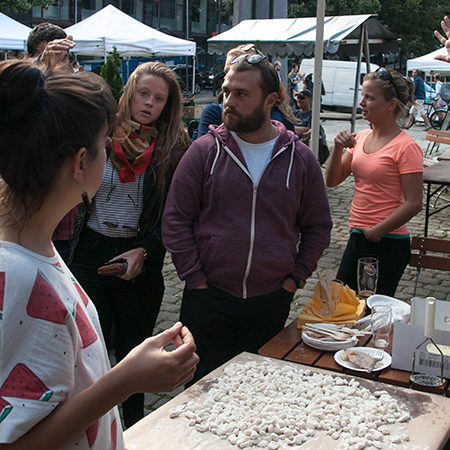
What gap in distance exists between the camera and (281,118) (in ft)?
13.6

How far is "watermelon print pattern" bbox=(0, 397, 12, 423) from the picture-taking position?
1138 millimetres

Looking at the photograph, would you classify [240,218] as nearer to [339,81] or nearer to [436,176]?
[436,176]

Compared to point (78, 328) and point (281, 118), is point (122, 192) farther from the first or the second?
point (78, 328)

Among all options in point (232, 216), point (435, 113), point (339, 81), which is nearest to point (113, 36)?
point (339, 81)

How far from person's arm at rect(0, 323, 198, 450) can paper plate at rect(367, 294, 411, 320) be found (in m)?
1.90

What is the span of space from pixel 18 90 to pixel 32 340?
1.60 feet

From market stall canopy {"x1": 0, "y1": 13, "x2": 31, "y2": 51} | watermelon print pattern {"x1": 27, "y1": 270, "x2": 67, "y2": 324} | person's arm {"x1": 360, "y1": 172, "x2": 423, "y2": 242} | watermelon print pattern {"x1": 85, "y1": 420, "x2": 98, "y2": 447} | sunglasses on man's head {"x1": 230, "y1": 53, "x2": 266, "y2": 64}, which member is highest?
market stall canopy {"x1": 0, "y1": 13, "x2": 31, "y2": 51}

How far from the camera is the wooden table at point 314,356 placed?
8.09 ft

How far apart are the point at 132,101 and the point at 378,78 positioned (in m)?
1.50

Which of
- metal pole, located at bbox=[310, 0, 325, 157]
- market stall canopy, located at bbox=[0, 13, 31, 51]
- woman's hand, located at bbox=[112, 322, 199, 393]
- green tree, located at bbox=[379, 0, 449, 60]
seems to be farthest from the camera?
green tree, located at bbox=[379, 0, 449, 60]

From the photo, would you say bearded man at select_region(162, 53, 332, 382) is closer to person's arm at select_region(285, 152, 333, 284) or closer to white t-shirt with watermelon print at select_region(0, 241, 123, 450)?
person's arm at select_region(285, 152, 333, 284)

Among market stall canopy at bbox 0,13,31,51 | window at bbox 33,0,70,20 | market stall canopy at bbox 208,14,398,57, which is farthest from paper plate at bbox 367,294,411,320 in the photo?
window at bbox 33,0,70,20

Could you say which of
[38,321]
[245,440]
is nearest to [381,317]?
[245,440]

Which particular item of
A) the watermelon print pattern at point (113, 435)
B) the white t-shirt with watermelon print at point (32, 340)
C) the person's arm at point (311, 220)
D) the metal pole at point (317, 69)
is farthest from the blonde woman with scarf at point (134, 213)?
the metal pole at point (317, 69)
